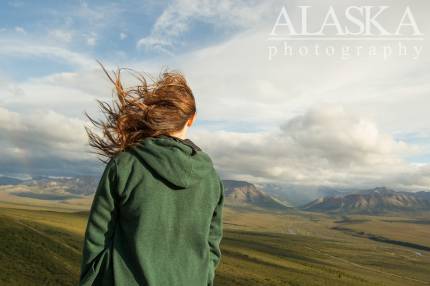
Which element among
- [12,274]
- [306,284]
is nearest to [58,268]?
[12,274]

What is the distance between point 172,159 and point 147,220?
1.82 feet

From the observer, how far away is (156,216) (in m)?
3.78

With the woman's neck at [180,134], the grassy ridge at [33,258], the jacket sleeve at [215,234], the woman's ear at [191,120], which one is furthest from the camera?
the grassy ridge at [33,258]

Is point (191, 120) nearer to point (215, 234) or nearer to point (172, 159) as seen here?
point (172, 159)

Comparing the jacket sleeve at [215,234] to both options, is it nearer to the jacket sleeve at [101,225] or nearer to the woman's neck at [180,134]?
the woman's neck at [180,134]

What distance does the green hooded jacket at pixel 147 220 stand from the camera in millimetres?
3660

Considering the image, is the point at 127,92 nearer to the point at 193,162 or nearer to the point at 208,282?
the point at 193,162

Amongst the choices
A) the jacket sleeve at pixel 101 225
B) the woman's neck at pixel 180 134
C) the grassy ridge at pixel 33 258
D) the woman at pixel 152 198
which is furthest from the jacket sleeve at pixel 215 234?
the grassy ridge at pixel 33 258

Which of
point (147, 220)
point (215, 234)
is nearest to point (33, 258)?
point (215, 234)

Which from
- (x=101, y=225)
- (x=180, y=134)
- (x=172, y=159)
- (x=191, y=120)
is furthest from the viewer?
(x=191, y=120)

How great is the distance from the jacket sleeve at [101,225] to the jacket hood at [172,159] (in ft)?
0.96

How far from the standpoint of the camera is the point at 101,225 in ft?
12.2

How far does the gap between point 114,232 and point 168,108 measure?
1.20 meters

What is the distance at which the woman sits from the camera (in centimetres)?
369
